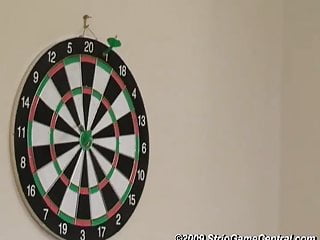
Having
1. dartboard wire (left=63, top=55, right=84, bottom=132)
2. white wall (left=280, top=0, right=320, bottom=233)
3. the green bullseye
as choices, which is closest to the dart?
dartboard wire (left=63, top=55, right=84, bottom=132)

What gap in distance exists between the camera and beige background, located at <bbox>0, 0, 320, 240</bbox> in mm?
1444

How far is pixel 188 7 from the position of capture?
196 centimetres

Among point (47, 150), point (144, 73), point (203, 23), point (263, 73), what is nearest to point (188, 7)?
point (203, 23)

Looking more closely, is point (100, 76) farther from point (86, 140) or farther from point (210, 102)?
point (210, 102)

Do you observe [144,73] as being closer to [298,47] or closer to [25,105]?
[25,105]

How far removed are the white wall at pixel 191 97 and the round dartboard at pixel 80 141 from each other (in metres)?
0.04

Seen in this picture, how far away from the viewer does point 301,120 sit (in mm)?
2361

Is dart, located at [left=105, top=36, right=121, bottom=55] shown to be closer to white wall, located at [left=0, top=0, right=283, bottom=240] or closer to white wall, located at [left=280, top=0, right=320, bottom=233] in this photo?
white wall, located at [left=0, top=0, right=283, bottom=240]

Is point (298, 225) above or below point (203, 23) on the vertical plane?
below

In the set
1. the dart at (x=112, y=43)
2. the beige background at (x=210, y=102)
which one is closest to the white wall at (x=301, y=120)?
the beige background at (x=210, y=102)

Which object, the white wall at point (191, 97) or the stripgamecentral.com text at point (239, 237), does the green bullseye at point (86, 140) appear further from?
the stripgamecentral.com text at point (239, 237)

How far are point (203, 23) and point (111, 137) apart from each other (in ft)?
2.09

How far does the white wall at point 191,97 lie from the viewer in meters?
1.41

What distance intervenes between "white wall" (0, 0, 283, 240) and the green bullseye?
0.76ft
